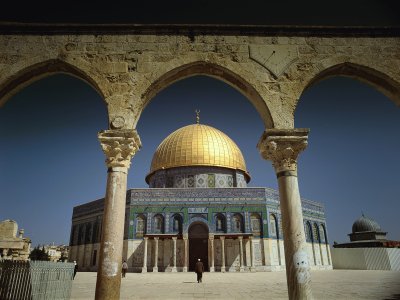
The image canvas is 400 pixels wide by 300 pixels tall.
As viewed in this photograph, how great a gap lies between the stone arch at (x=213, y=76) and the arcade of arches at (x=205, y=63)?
17 millimetres

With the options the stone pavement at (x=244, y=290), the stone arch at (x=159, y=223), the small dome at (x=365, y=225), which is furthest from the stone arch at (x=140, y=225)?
the small dome at (x=365, y=225)

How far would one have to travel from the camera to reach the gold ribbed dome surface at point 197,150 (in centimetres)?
2261

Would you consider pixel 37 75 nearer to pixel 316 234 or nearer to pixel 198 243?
pixel 198 243

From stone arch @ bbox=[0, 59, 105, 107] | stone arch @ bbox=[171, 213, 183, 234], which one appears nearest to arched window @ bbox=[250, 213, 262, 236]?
stone arch @ bbox=[171, 213, 183, 234]

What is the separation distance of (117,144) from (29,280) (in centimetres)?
255

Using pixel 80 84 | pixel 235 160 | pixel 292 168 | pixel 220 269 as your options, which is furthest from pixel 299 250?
pixel 235 160

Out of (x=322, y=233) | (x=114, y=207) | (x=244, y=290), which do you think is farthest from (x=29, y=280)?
(x=322, y=233)

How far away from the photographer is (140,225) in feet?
→ 64.1

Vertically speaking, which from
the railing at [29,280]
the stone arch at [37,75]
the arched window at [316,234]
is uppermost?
the stone arch at [37,75]

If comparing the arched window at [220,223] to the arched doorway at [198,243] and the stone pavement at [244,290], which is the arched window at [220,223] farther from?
the stone pavement at [244,290]

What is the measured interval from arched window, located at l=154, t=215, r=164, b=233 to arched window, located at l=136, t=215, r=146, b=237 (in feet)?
2.27

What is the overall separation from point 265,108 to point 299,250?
216cm

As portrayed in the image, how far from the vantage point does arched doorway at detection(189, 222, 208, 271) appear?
18827mm

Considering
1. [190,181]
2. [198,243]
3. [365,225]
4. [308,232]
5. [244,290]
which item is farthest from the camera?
[365,225]
